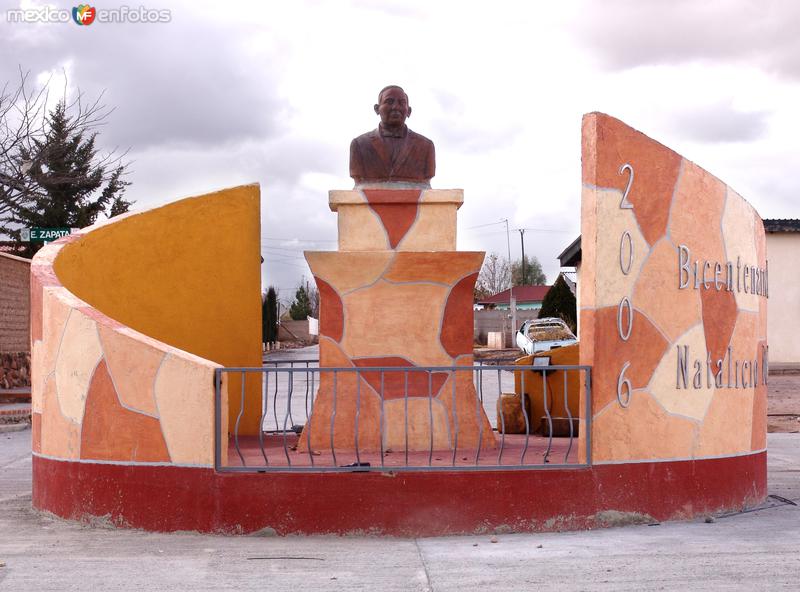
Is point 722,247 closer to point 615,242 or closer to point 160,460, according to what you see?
point 615,242

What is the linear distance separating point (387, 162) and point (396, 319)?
4.70 feet

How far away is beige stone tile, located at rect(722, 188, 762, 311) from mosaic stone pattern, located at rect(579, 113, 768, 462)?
3 cm

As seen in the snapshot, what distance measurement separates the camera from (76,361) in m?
7.81

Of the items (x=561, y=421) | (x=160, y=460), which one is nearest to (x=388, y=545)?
(x=160, y=460)

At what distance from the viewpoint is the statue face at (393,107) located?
955 cm

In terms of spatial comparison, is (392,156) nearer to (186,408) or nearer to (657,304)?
(657,304)

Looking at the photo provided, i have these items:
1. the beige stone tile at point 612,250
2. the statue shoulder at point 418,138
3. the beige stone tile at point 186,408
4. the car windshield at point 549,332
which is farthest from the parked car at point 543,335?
the beige stone tile at point 186,408

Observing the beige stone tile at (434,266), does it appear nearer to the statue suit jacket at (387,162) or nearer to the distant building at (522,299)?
the statue suit jacket at (387,162)

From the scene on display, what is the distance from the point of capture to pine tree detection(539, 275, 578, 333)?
38.7m

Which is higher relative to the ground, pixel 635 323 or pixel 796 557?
pixel 635 323

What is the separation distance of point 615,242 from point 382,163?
2.55 m

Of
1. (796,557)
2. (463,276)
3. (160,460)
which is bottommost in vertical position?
(796,557)

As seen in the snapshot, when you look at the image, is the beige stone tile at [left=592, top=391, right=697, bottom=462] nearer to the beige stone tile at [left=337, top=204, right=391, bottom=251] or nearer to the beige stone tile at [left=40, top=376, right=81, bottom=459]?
the beige stone tile at [left=337, top=204, right=391, bottom=251]

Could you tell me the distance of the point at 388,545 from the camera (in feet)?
23.6
